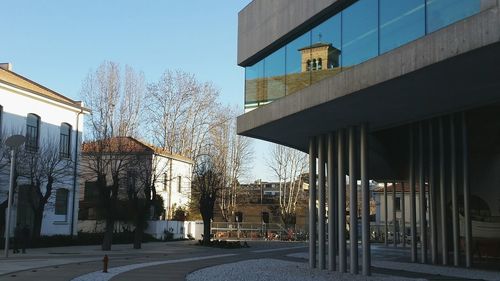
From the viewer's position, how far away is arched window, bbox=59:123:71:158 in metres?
40.7

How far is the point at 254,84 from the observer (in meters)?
21.3

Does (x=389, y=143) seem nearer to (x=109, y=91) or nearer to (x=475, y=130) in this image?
(x=475, y=130)

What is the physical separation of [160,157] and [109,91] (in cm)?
849

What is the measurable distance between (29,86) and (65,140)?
463cm

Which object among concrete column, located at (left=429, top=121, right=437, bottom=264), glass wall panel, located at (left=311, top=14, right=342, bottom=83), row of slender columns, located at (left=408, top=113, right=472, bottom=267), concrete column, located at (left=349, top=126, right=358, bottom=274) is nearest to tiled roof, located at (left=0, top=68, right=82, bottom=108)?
glass wall panel, located at (left=311, top=14, right=342, bottom=83)

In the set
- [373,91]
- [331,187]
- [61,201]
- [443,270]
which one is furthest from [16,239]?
[373,91]

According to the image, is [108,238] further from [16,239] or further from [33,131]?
[33,131]

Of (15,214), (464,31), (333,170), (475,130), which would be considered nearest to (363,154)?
(333,170)

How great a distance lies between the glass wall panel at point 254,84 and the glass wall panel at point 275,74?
31cm

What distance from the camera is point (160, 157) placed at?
1935 inches

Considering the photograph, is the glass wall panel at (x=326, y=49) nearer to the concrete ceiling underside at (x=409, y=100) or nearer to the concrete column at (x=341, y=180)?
the concrete ceiling underside at (x=409, y=100)

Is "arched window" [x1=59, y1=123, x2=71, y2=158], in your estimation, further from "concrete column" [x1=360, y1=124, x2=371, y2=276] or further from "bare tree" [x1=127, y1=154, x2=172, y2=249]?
"concrete column" [x1=360, y1=124, x2=371, y2=276]

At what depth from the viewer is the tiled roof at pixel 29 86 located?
37188mm

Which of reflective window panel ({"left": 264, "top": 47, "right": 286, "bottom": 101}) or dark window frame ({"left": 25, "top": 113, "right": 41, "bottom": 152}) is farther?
dark window frame ({"left": 25, "top": 113, "right": 41, "bottom": 152})
